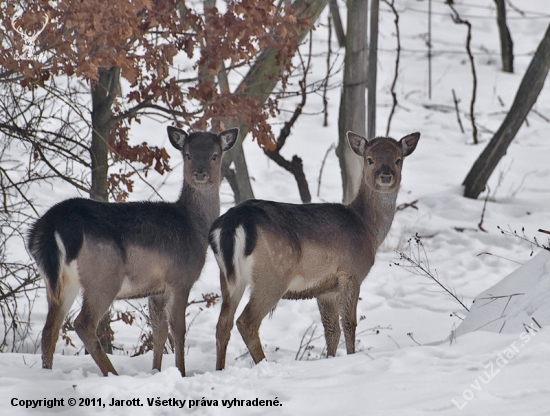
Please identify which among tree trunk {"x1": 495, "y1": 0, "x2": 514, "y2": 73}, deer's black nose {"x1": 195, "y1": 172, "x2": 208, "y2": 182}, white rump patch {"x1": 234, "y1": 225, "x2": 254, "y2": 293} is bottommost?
white rump patch {"x1": 234, "y1": 225, "x2": 254, "y2": 293}

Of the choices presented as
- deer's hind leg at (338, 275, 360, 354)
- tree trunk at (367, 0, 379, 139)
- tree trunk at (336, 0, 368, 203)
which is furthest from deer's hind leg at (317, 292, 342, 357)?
tree trunk at (367, 0, 379, 139)

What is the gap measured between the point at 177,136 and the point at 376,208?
6.21ft

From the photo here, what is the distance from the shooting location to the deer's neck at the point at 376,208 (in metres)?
7.01

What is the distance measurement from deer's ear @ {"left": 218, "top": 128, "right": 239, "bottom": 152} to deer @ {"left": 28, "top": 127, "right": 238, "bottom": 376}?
246 millimetres

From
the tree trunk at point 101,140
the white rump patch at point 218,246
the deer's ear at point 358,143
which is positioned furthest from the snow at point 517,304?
the tree trunk at point 101,140

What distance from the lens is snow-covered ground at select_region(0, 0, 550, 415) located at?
14.3 feet

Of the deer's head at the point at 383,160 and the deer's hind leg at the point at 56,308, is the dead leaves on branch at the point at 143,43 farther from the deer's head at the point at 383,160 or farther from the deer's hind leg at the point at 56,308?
the deer's hind leg at the point at 56,308

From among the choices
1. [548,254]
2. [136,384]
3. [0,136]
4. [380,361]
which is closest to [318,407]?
[380,361]

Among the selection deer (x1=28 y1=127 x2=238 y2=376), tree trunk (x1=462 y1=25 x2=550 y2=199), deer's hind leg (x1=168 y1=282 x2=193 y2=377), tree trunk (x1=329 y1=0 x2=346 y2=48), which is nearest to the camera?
deer (x1=28 y1=127 x2=238 y2=376)

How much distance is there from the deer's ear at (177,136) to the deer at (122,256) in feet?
0.71

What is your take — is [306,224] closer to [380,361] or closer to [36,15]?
[380,361]

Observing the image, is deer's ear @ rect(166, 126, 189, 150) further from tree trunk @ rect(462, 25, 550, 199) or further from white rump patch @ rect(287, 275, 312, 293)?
tree trunk @ rect(462, 25, 550, 199)

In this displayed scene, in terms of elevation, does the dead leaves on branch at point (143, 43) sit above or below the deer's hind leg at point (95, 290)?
above

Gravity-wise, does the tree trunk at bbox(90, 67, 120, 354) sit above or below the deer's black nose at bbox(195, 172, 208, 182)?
above
